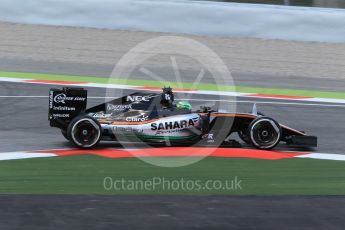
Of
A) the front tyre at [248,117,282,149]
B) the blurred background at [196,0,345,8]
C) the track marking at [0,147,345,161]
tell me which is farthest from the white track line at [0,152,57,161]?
the blurred background at [196,0,345,8]

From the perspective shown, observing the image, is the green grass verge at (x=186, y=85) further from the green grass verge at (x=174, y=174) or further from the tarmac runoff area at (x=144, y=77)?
the green grass verge at (x=174, y=174)

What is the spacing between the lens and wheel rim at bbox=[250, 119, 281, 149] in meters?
10.7

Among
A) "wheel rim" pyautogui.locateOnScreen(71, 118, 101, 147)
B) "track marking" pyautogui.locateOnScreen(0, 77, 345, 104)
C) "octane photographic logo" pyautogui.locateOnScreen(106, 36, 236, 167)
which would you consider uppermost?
"octane photographic logo" pyautogui.locateOnScreen(106, 36, 236, 167)

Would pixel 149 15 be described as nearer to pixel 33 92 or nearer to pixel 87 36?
pixel 87 36

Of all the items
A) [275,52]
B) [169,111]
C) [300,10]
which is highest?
[300,10]

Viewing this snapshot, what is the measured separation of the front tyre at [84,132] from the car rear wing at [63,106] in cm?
26

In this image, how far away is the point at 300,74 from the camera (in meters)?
18.6

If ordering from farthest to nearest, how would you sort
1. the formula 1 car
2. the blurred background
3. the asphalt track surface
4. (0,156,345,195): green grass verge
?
1. the blurred background
2. the asphalt track surface
3. the formula 1 car
4. (0,156,345,195): green grass verge

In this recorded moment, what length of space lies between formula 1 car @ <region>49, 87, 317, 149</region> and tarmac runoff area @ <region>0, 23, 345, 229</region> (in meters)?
0.60

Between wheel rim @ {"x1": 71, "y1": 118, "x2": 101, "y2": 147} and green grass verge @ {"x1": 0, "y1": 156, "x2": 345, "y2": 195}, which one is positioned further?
wheel rim @ {"x1": 71, "y1": 118, "x2": 101, "y2": 147}

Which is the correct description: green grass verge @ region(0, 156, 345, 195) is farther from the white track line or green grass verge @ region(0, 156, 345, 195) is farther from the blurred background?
the blurred background
